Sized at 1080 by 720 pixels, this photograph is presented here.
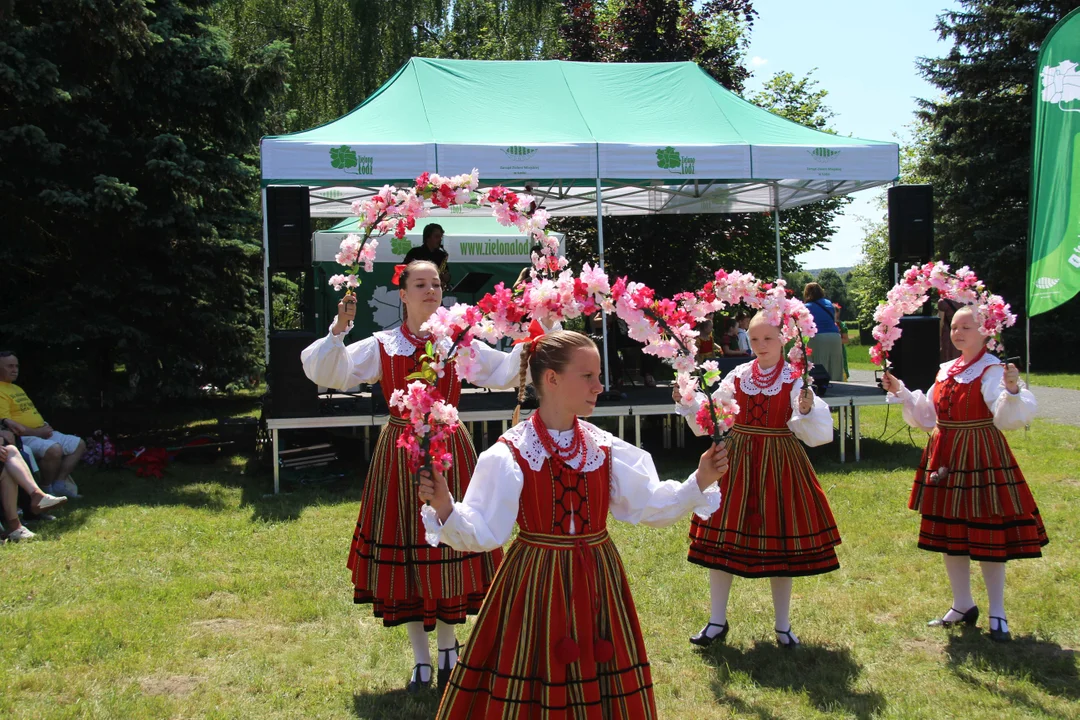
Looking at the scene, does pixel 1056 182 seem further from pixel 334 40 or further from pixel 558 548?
pixel 334 40

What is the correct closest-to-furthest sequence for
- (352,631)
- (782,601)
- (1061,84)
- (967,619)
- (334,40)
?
(782,601), (967,619), (352,631), (1061,84), (334,40)

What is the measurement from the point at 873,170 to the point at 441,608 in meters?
7.54

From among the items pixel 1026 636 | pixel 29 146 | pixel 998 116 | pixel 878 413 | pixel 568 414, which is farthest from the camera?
pixel 998 116

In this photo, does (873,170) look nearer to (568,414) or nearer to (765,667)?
(765,667)

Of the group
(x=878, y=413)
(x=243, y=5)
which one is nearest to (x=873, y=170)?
(x=878, y=413)

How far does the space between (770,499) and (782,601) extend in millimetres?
523

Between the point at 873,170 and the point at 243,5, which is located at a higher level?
the point at 243,5

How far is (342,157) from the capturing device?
8.38m

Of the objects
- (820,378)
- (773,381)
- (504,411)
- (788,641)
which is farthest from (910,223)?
(788,641)

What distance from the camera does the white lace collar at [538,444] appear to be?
2697 millimetres

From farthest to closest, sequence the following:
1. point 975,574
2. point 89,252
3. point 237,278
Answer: point 237,278
point 89,252
point 975,574

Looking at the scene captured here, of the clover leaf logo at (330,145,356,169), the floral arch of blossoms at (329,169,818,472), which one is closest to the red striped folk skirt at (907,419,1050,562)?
the floral arch of blossoms at (329,169,818,472)

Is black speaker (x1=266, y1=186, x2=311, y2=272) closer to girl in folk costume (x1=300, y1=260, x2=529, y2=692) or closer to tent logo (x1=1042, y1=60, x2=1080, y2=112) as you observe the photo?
girl in folk costume (x1=300, y1=260, x2=529, y2=692)

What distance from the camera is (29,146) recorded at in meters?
9.38
